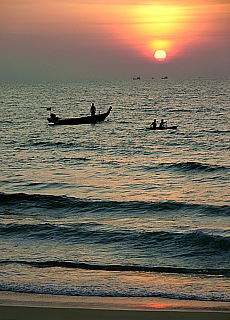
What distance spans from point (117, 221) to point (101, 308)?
27.4 feet

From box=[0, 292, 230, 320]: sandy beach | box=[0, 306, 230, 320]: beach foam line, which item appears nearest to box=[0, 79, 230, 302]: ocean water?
box=[0, 292, 230, 320]: sandy beach

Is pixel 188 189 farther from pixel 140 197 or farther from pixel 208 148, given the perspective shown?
pixel 208 148

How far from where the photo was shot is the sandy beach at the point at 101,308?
7.87m

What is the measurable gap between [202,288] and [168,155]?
24.6 meters

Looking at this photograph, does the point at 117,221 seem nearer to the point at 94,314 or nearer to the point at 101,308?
the point at 101,308

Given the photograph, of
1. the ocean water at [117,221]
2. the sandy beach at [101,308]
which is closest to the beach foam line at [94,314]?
the sandy beach at [101,308]

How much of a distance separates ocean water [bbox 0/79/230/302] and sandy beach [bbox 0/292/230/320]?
426 mm

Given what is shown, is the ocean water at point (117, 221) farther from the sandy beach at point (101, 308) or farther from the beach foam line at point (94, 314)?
the beach foam line at point (94, 314)

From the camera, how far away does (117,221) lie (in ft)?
55.0

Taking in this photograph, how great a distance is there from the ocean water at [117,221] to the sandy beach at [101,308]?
0.43m

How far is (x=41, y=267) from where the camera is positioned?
Answer: 11500mm

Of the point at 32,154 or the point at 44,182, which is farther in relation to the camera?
the point at 32,154

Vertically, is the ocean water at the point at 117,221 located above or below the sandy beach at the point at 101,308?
below

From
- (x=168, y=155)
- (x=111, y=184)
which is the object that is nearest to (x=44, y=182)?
(x=111, y=184)
